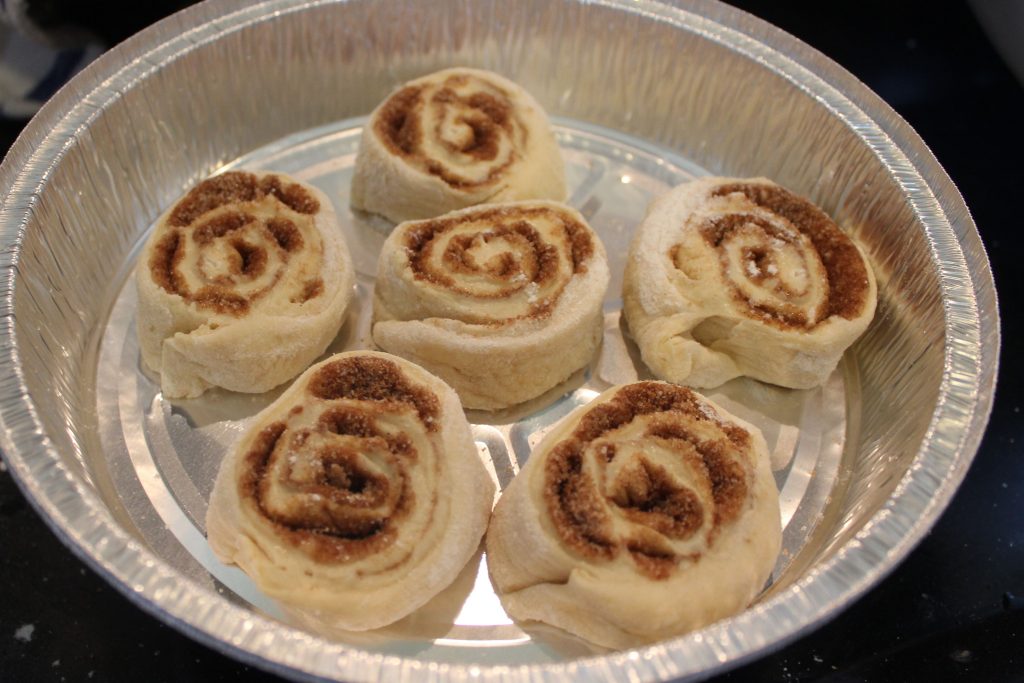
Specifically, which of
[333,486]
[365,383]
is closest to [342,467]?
[333,486]

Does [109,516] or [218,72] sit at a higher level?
[218,72]

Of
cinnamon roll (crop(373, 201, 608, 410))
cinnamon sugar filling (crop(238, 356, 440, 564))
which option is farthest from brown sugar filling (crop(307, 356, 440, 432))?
cinnamon roll (crop(373, 201, 608, 410))

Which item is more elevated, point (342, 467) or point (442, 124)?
point (442, 124)

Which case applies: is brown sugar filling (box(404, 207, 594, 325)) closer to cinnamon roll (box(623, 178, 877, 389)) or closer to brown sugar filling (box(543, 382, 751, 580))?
cinnamon roll (box(623, 178, 877, 389))

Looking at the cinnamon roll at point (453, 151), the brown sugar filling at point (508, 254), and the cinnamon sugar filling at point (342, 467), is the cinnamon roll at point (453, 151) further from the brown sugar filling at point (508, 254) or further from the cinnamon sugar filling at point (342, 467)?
the cinnamon sugar filling at point (342, 467)

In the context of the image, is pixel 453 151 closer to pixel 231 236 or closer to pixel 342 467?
pixel 231 236

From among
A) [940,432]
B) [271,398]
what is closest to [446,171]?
[271,398]

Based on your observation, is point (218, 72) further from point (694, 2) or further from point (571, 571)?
point (571, 571)
